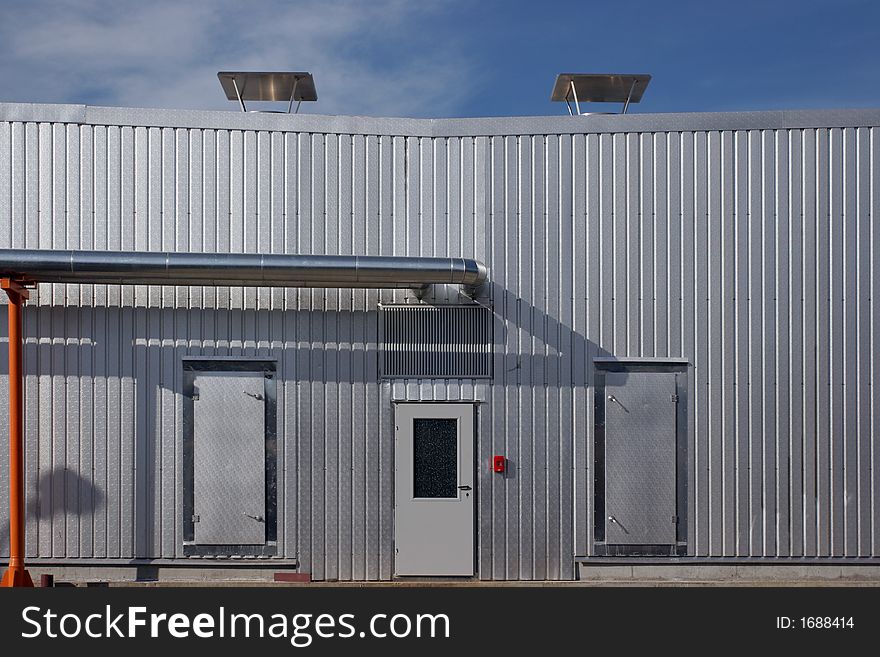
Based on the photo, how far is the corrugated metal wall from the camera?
10305 mm

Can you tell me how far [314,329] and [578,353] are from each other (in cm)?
368

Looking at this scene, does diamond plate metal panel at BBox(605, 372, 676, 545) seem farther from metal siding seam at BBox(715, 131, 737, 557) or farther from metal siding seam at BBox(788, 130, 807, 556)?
metal siding seam at BBox(788, 130, 807, 556)

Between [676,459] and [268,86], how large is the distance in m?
8.04

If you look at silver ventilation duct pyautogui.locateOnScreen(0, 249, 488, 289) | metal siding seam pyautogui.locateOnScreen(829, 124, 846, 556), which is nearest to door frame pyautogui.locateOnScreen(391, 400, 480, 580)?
silver ventilation duct pyautogui.locateOnScreen(0, 249, 488, 289)

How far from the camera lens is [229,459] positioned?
33.8 ft

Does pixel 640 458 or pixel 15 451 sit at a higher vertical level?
pixel 15 451

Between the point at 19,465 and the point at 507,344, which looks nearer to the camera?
the point at 19,465

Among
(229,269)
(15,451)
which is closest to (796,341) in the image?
(229,269)

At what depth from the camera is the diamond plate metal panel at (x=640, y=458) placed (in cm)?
1041

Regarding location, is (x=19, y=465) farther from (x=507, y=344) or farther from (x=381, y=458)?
(x=507, y=344)

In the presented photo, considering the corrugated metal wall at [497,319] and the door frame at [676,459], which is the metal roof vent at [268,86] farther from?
the door frame at [676,459]

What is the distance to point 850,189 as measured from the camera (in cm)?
1052

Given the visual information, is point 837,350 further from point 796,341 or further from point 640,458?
point 640,458
